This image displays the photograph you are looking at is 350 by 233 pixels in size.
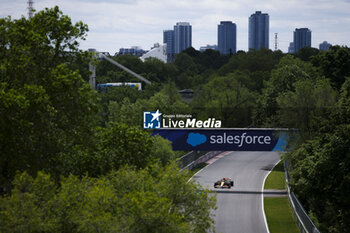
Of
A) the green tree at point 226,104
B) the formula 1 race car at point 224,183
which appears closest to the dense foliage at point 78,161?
the formula 1 race car at point 224,183

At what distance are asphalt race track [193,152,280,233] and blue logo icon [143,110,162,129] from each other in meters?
6.97

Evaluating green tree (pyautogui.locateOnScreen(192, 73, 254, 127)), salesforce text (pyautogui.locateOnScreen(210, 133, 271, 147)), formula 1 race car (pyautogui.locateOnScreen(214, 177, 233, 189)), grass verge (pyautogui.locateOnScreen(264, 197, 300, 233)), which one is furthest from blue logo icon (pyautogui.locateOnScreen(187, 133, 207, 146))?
green tree (pyautogui.locateOnScreen(192, 73, 254, 127))

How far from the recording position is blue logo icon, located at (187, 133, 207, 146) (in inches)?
2062

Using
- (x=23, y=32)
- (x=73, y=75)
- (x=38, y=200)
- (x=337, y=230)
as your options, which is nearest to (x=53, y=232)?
(x=38, y=200)

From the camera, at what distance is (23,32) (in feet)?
79.6

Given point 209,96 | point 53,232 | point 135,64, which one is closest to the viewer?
point 53,232

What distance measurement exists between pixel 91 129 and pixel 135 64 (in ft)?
384

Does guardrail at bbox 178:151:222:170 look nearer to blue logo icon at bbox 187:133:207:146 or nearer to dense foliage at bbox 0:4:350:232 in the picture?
blue logo icon at bbox 187:133:207:146

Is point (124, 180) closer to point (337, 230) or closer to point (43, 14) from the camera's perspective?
point (43, 14)

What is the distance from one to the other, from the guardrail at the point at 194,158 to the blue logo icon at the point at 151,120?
4747 mm

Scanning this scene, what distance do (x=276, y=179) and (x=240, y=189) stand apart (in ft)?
21.9

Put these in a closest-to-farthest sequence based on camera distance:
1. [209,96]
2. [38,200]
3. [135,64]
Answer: [38,200]
[209,96]
[135,64]

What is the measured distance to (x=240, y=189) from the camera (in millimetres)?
51906

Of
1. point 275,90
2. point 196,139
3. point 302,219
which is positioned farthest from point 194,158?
point 302,219
